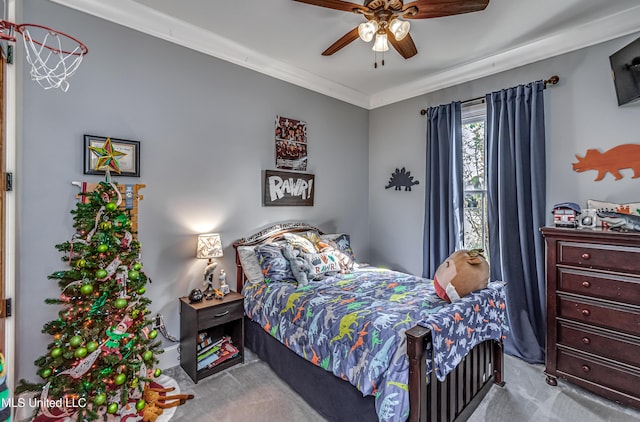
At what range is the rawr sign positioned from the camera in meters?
3.25

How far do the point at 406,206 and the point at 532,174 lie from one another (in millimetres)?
1422

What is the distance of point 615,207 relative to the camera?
94.8 inches

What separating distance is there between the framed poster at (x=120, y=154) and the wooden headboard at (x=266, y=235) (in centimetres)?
110

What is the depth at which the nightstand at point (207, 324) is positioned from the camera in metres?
2.40

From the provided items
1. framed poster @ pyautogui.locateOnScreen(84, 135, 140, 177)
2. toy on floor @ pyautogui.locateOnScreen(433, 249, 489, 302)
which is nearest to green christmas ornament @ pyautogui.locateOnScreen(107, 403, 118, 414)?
framed poster @ pyautogui.locateOnScreen(84, 135, 140, 177)

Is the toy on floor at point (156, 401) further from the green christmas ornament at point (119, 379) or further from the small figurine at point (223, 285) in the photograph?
the small figurine at point (223, 285)

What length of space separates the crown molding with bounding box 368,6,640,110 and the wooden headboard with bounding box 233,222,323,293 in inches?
83.6

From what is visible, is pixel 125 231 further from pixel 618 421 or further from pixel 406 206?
pixel 618 421

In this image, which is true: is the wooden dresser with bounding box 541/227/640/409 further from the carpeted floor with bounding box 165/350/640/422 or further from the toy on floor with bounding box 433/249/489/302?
the toy on floor with bounding box 433/249/489/302

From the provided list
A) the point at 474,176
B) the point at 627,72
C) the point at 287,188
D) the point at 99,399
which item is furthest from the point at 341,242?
the point at 627,72

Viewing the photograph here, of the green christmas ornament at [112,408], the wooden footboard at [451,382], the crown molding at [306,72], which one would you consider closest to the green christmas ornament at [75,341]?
the green christmas ornament at [112,408]

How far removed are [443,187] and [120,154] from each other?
3098 mm

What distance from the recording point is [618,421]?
2.00 m

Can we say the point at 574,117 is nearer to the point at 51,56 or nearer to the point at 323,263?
the point at 323,263
